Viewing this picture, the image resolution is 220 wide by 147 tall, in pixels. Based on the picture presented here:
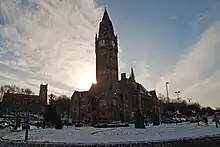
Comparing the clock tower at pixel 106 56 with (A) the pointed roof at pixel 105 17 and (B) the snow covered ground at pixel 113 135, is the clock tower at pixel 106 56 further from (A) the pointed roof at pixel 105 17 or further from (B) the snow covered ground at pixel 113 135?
(B) the snow covered ground at pixel 113 135

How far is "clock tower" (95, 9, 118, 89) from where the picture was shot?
7838cm

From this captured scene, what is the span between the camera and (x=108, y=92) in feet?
238

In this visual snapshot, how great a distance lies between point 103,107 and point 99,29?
30243 millimetres

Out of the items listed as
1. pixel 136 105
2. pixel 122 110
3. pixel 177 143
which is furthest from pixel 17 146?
pixel 136 105

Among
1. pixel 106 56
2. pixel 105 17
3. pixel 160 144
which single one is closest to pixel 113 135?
pixel 160 144

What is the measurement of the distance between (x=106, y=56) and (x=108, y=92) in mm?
13343

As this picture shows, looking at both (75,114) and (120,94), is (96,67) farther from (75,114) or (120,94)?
(75,114)

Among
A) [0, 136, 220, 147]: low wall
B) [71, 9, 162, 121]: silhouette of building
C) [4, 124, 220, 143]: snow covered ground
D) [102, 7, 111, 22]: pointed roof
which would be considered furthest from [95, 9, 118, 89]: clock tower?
[0, 136, 220, 147]: low wall

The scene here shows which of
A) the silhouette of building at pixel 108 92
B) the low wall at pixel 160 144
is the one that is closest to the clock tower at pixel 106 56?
the silhouette of building at pixel 108 92

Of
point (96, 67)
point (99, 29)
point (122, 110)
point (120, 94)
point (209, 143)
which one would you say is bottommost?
point (209, 143)

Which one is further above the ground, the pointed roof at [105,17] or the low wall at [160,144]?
the pointed roof at [105,17]

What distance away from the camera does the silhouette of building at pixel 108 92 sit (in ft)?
236

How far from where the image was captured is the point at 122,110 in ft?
251

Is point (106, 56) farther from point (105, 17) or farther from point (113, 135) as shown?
point (113, 135)
